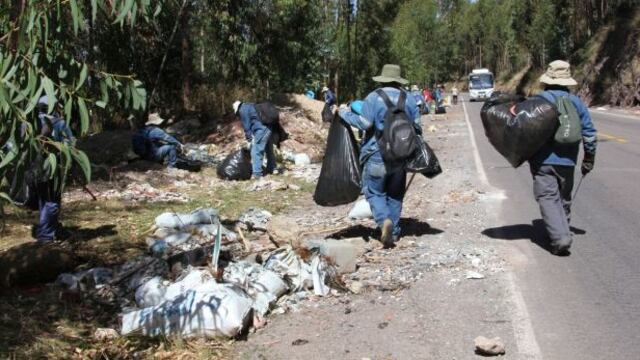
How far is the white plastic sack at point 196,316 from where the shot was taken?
4.40 m

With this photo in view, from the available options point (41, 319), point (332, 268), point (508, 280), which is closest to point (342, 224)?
point (332, 268)

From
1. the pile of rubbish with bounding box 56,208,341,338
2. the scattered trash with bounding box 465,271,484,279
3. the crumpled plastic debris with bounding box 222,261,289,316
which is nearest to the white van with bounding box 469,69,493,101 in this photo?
the pile of rubbish with bounding box 56,208,341,338

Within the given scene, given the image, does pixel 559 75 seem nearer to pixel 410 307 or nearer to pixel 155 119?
pixel 410 307

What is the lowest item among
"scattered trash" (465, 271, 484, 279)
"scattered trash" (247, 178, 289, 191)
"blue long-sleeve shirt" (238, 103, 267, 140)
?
"scattered trash" (247, 178, 289, 191)

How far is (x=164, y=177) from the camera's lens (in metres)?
12.2

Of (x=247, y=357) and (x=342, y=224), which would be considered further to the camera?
(x=342, y=224)

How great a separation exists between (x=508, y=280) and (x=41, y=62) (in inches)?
154

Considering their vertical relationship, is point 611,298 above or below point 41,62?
below

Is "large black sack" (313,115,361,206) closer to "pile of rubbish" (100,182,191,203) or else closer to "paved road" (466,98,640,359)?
"paved road" (466,98,640,359)

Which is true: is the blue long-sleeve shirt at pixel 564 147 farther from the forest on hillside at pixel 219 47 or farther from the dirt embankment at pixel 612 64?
the dirt embankment at pixel 612 64

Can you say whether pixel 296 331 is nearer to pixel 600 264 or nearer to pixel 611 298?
Answer: pixel 611 298

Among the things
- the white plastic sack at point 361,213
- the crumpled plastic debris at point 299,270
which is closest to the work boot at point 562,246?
the crumpled plastic debris at point 299,270

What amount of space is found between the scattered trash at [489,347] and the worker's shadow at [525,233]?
103 inches

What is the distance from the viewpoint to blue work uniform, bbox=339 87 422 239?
640cm
